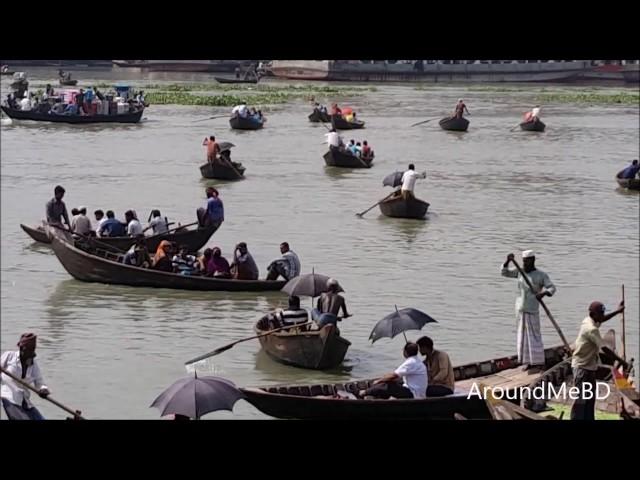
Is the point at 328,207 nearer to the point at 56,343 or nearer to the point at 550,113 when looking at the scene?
the point at 56,343

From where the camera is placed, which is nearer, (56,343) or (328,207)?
(56,343)

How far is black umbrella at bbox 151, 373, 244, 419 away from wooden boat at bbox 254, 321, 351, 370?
1.84m

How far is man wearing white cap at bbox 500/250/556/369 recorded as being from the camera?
23.2 ft

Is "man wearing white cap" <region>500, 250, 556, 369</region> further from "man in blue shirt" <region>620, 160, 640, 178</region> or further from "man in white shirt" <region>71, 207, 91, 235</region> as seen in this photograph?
"man in blue shirt" <region>620, 160, 640, 178</region>

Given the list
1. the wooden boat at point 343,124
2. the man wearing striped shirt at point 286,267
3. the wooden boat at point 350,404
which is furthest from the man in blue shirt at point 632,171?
the wooden boat at point 350,404

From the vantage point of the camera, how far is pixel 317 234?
46.6 feet

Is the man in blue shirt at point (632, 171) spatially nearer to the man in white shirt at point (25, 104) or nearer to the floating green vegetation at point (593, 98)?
the man in white shirt at point (25, 104)

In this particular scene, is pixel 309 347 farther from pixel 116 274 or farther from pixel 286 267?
pixel 116 274

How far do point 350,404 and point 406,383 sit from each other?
33 cm

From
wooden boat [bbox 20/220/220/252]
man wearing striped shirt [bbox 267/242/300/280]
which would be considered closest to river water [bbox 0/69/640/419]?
man wearing striped shirt [bbox 267/242/300/280]

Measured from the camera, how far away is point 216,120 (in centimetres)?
2686

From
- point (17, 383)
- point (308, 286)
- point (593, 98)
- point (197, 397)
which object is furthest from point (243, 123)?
point (17, 383)
